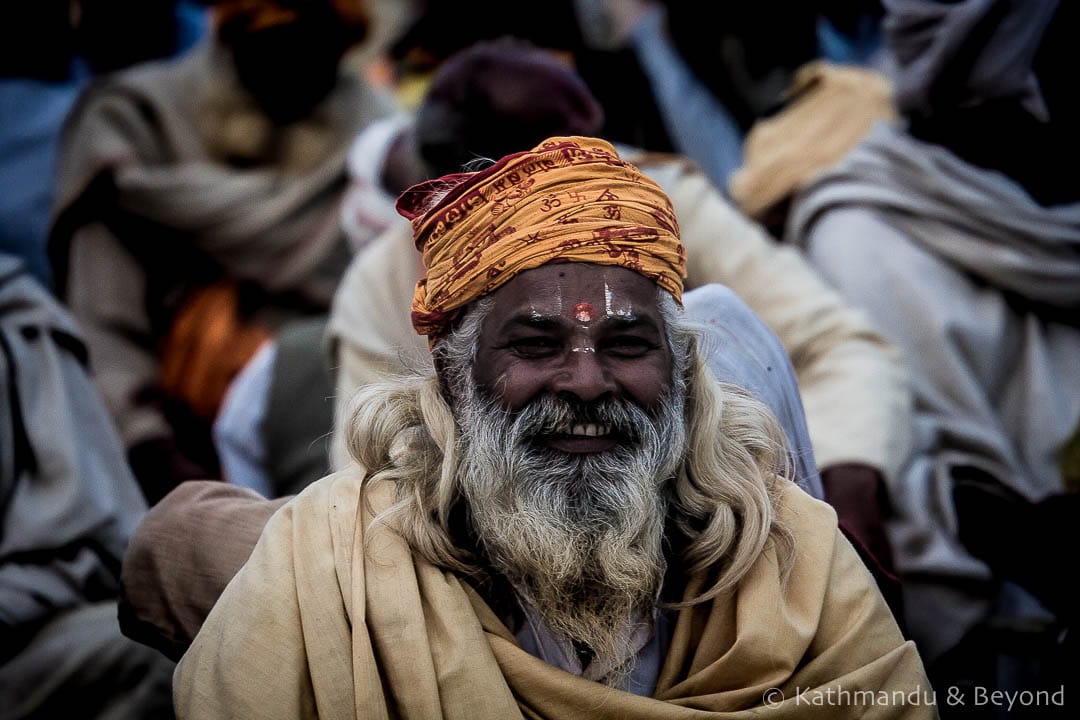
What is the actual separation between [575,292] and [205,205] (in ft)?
13.2

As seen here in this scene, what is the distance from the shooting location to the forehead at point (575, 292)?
293 cm

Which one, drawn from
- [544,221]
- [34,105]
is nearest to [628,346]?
[544,221]

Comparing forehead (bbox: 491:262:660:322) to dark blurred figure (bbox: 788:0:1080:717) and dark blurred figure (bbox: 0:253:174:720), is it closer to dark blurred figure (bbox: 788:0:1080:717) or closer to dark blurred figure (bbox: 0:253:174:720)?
dark blurred figure (bbox: 0:253:174:720)

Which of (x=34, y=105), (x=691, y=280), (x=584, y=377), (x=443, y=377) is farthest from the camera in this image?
(x=34, y=105)

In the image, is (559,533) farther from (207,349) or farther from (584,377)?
(207,349)

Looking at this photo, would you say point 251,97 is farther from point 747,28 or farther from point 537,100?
point 747,28

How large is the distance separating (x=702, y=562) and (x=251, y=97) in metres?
4.68

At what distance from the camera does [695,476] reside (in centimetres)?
308

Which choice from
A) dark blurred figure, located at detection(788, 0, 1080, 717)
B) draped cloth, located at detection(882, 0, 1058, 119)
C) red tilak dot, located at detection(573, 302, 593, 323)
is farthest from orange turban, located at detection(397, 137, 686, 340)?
draped cloth, located at detection(882, 0, 1058, 119)

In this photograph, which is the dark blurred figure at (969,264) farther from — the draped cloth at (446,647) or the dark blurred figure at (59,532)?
the dark blurred figure at (59,532)

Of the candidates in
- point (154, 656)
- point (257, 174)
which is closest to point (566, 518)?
point (154, 656)

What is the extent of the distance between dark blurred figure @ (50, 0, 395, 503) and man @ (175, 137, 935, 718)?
3.10m

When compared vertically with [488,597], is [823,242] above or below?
below

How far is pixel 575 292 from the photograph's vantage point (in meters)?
2.94
